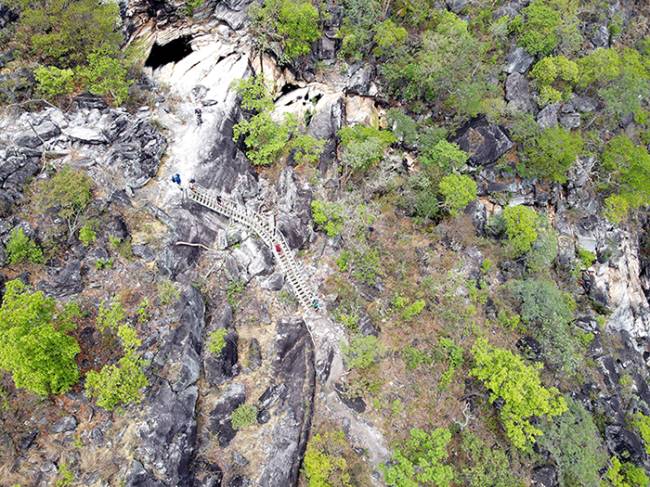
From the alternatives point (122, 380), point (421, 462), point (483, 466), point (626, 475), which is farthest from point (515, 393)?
point (122, 380)

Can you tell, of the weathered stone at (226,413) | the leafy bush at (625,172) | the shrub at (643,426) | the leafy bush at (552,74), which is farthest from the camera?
the leafy bush at (552,74)

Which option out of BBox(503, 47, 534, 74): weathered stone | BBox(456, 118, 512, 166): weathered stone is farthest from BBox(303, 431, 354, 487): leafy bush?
BBox(503, 47, 534, 74): weathered stone

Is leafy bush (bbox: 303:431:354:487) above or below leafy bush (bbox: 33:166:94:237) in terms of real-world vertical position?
below

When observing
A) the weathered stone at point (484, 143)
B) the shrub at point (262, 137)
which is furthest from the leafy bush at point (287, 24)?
the weathered stone at point (484, 143)

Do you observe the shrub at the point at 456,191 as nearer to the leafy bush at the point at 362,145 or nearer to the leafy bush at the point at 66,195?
the leafy bush at the point at 362,145

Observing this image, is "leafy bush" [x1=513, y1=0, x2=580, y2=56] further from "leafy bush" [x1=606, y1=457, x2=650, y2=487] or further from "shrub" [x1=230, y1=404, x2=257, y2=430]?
"shrub" [x1=230, y1=404, x2=257, y2=430]

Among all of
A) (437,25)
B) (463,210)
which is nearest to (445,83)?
(437,25)

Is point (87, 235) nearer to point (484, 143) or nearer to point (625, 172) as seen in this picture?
point (484, 143)

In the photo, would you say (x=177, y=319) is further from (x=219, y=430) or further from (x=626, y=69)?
(x=626, y=69)
